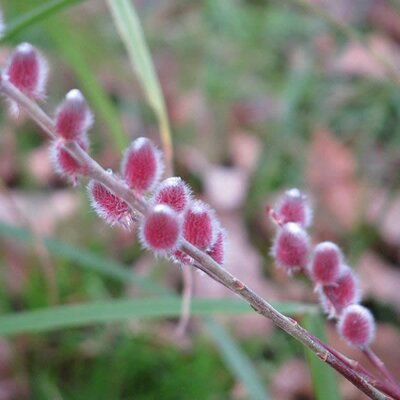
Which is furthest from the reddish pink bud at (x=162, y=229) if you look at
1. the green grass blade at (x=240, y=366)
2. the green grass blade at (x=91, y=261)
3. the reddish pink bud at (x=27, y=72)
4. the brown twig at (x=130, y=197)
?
the green grass blade at (x=91, y=261)

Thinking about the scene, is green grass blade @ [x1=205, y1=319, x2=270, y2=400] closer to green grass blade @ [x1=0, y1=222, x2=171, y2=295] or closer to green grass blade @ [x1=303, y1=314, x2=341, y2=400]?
green grass blade @ [x1=0, y1=222, x2=171, y2=295]

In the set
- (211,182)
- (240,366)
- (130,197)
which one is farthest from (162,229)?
(211,182)

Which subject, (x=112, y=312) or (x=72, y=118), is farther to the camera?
(x=112, y=312)

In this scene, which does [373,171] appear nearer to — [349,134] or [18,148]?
[349,134]

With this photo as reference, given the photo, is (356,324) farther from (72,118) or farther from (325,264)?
(72,118)

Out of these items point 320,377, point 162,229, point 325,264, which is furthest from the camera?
point 320,377

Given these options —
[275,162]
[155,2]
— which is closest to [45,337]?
[275,162]
